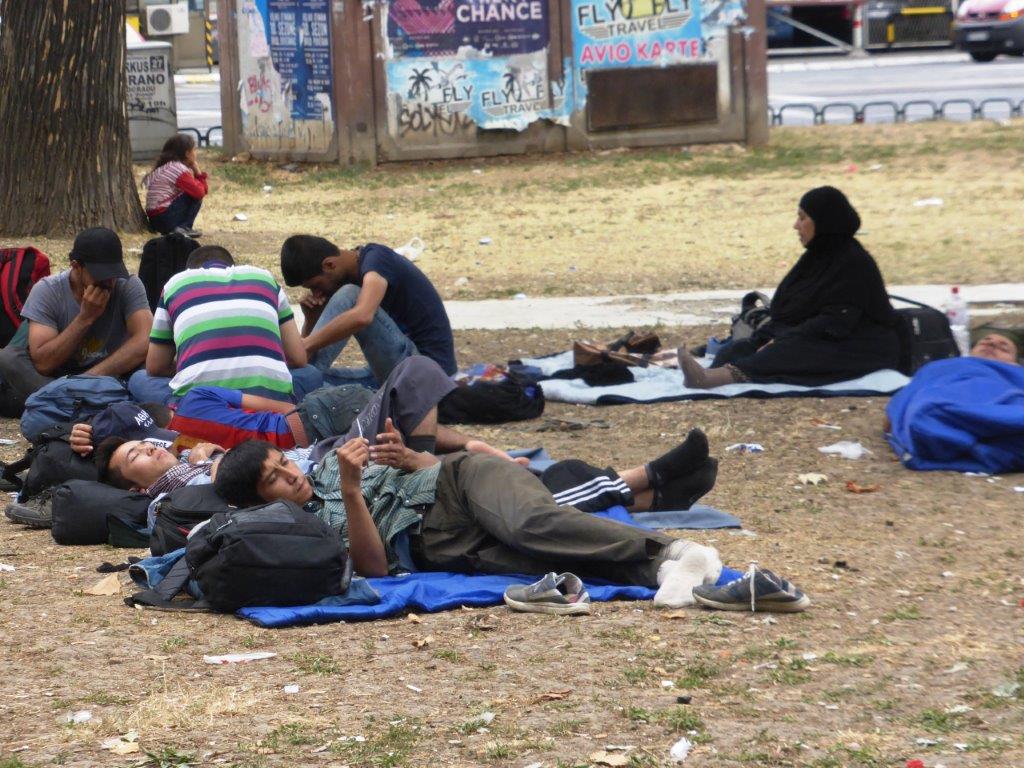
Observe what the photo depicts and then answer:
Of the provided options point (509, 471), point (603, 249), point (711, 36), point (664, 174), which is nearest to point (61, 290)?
point (509, 471)

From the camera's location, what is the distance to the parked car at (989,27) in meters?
26.6

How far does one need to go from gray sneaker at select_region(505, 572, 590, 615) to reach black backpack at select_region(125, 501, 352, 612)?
1.74ft

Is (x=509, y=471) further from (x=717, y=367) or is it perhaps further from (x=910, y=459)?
(x=717, y=367)

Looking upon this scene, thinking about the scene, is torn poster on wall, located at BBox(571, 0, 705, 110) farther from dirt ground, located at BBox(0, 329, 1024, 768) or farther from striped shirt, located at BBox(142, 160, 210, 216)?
dirt ground, located at BBox(0, 329, 1024, 768)

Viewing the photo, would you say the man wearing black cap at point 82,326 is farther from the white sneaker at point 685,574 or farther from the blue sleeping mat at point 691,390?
the white sneaker at point 685,574

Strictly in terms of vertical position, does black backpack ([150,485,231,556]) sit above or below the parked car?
below

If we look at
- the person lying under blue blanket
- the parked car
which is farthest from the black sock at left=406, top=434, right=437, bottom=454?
the parked car

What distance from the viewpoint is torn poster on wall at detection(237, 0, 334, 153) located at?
1727 cm

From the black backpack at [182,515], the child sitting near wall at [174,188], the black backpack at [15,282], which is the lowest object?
the black backpack at [182,515]

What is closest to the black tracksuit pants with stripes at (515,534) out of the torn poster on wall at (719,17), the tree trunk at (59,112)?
the tree trunk at (59,112)

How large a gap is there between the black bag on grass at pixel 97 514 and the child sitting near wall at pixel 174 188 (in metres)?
7.06

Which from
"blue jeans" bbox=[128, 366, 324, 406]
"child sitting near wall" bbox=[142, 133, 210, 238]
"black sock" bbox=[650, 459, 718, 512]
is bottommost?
"black sock" bbox=[650, 459, 718, 512]

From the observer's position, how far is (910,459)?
22.5 feet

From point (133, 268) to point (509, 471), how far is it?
22.7 ft
